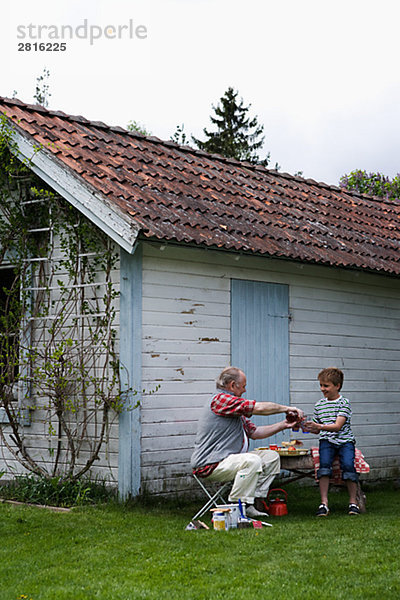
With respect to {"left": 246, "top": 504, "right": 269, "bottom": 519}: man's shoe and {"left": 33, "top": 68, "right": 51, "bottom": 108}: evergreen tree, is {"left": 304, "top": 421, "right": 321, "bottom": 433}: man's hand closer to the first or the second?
{"left": 246, "top": 504, "right": 269, "bottom": 519}: man's shoe

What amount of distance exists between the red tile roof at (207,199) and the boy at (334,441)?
1955 mm

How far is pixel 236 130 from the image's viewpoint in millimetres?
49844

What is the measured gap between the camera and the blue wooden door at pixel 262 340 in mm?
10734

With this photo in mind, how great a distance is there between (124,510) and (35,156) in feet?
Answer: 13.9

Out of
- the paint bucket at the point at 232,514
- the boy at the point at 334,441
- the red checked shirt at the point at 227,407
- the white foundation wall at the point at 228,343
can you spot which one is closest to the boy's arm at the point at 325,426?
the boy at the point at 334,441

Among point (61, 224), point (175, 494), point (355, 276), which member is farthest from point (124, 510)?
point (355, 276)

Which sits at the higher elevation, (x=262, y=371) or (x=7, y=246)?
(x=7, y=246)

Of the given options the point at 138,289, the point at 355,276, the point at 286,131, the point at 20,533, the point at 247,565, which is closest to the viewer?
the point at 247,565

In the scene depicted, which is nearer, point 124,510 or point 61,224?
point 124,510

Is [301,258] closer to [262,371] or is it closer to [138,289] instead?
[262,371]

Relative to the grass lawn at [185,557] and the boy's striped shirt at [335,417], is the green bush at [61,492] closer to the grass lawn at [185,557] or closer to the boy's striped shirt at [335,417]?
the grass lawn at [185,557]

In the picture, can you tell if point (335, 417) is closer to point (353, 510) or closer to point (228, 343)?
point (353, 510)

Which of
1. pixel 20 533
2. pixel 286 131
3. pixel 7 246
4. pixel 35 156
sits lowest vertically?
pixel 20 533

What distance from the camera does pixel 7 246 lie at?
36.4 feet
